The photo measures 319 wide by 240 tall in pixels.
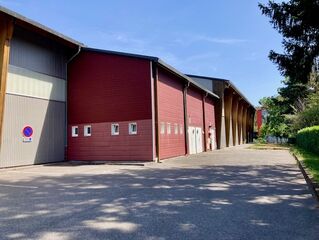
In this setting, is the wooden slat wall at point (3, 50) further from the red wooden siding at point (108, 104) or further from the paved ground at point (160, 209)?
the red wooden siding at point (108, 104)

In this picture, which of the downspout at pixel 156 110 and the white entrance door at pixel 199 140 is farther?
the white entrance door at pixel 199 140

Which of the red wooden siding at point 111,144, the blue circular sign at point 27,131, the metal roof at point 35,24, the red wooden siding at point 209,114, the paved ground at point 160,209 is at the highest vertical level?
the metal roof at point 35,24

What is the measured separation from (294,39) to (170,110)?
31.0 ft

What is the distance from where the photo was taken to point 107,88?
1991cm

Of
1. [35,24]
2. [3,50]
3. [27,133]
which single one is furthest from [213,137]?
[3,50]

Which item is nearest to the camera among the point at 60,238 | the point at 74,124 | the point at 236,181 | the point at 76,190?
the point at 60,238

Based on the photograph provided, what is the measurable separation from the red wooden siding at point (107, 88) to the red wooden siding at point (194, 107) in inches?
278

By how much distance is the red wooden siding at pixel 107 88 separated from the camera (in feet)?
61.7

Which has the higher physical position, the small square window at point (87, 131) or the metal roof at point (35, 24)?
the metal roof at point (35, 24)

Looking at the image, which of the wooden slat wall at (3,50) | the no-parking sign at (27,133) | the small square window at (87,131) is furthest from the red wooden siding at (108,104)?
the wooden slat wall at (3,50)

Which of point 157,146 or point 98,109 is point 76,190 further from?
point 98,109

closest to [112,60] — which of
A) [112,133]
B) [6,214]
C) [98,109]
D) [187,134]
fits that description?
[98,109]

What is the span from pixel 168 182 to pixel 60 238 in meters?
6.11

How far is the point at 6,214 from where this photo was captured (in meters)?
A: 6.66
